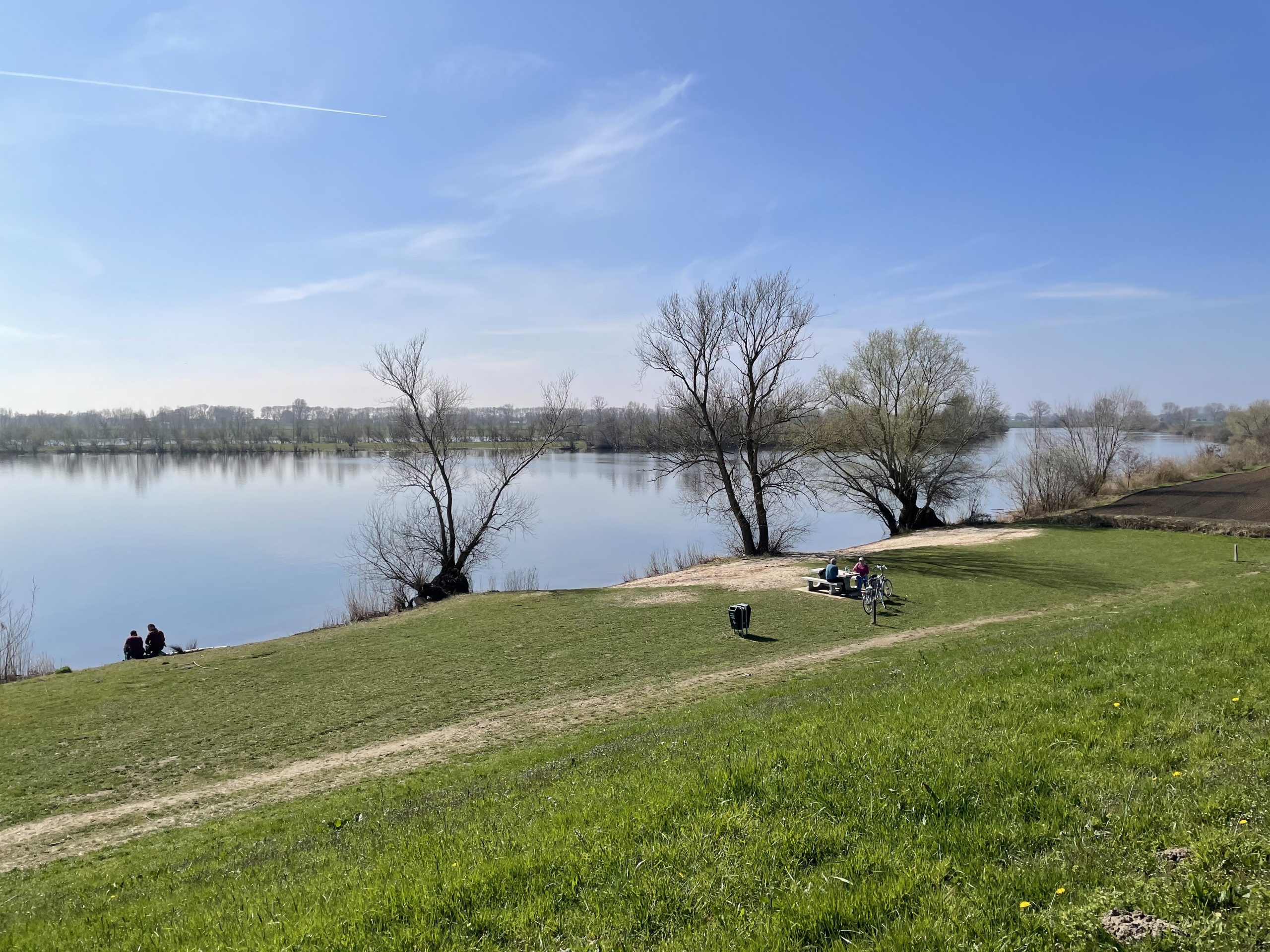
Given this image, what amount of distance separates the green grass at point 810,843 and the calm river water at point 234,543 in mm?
22819

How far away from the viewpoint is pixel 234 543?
138 feet

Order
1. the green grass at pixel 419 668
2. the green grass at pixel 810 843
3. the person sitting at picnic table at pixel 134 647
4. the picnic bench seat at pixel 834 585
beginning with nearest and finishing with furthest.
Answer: the green grass at pixel 810 843 → the green grass at pixel 419 668 → the person sitting at picnic table at pixel 134 647 → the picnic bench seat at pixel 834 585

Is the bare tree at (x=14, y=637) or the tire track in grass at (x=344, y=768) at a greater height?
the tire track in grass at (x=344, y=768)

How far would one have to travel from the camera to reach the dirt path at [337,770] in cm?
848

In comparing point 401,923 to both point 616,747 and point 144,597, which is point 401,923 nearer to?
point 616,747

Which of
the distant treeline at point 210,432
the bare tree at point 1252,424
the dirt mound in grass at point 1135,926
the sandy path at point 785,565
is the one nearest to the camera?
the dirt mound in grass at point 1135,926

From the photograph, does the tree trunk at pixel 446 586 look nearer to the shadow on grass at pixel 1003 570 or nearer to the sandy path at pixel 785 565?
the sandy path at pixel 785 565

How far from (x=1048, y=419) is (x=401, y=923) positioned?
268 feet

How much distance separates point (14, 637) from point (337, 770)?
21.6m

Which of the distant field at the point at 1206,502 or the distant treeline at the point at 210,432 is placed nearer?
the distant field at the point at 1206,502

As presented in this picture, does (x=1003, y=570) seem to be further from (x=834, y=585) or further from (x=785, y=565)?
(x=785, y=565)

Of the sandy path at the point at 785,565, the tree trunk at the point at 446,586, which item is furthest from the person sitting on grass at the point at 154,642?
the sandy path at the point at 785,565

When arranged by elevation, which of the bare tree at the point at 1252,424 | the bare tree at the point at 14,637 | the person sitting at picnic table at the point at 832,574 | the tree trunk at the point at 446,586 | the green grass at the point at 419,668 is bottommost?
the bare tree at the point at 14,637

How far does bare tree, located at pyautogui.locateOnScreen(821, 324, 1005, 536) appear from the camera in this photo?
138 ft
